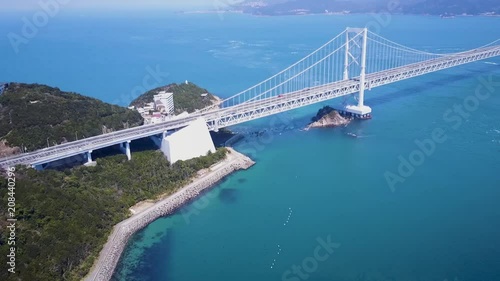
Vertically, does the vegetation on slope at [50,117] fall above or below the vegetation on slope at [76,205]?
above

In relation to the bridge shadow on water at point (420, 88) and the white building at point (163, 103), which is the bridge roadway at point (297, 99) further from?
the white building at point (163, 103)

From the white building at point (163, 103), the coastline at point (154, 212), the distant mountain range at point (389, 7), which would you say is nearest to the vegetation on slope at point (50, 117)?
the white building at point (163, 103)

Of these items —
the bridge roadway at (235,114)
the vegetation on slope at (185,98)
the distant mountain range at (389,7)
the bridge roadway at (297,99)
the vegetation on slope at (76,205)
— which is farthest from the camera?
A: the distant mountain range at (389,7)

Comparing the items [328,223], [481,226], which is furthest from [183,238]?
[481,226]

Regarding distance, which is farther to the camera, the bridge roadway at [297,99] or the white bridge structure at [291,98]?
the bridge roadway at [297,99]

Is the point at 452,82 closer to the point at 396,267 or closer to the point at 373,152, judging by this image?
the point at 373,152

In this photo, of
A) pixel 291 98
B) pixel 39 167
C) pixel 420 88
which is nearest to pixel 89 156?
pixel 39 167

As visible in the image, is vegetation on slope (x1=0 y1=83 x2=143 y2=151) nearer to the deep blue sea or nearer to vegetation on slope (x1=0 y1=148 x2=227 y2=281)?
vegetation on slope (x1=0 y1=148 x2=227 y2=281)
